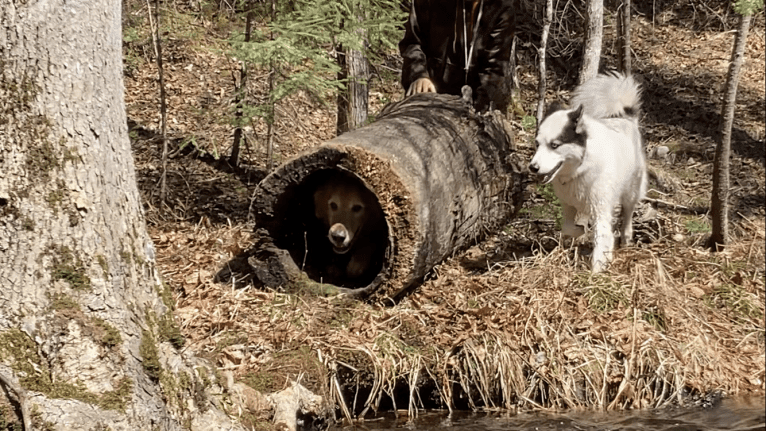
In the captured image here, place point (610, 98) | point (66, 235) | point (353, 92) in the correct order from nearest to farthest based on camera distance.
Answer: point (66, 235) → point (610, 98) → point (353, 92)

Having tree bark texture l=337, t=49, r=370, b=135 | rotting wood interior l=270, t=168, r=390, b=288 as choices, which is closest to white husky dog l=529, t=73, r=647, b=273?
rotting wood interior l=270, t=168, r=390, b=288

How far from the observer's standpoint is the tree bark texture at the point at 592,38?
892 cm

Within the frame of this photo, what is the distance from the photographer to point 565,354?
17.1 ft

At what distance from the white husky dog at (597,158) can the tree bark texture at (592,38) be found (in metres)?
1.89

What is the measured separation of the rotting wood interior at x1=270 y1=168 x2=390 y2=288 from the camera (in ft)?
20.8

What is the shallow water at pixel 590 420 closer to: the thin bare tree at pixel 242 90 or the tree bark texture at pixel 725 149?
the tree bark texture at pixel 725 149

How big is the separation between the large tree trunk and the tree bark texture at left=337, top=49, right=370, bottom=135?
497cm

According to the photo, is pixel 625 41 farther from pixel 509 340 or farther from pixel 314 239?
pixel 509 340

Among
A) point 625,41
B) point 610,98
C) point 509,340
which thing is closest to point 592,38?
point 625,41

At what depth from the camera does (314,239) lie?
6719mm

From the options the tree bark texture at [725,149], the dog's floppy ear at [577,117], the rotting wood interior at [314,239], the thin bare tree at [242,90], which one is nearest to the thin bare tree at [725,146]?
the tree bark texture at [725,149]

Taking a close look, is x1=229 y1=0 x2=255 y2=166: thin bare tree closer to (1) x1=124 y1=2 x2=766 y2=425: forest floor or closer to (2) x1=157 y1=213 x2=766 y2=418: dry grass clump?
(1) x1=124 y1=2 x2=766 y2=425: forest floor

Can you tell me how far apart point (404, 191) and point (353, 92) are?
3333 millimetres

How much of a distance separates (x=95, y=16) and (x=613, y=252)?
4.56 meters
